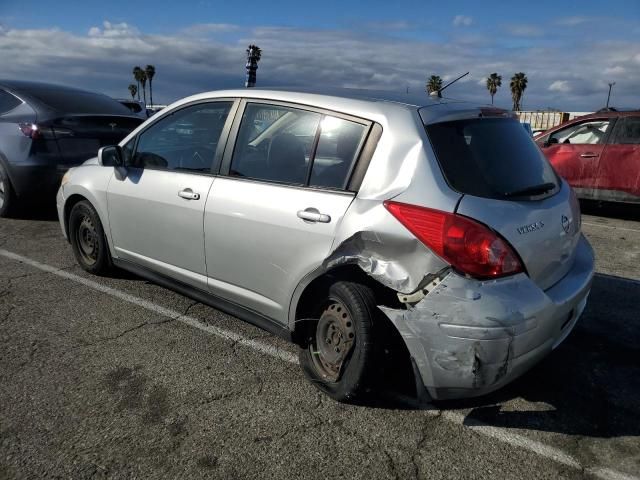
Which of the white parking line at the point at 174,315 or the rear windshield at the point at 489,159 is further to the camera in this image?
the white parking line at the point at 174,315

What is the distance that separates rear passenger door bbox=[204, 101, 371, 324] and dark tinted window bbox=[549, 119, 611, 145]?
6846mm

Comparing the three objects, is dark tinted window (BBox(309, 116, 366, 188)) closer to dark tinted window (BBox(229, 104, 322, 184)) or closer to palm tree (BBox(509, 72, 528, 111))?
dark tinted window (BBox(229, 104, 322, 184))

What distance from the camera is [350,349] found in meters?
2.80

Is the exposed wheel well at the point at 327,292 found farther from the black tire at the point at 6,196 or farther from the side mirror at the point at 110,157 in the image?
the black tire at the point at 6,196

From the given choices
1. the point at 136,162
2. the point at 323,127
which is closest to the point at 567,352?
the point at 323,127

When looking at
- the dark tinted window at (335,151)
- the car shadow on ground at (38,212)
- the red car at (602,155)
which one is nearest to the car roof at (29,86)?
the car shadow on ground at (38,212)

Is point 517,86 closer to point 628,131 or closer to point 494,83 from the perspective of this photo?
point 494,83

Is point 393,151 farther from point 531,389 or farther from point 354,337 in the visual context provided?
point 531,389

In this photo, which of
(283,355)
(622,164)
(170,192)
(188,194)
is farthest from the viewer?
(622,164)

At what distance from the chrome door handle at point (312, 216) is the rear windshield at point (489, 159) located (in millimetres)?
648

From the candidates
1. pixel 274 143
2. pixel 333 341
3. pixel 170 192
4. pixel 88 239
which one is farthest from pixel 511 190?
pixel 88 239

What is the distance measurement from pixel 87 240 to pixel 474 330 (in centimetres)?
368

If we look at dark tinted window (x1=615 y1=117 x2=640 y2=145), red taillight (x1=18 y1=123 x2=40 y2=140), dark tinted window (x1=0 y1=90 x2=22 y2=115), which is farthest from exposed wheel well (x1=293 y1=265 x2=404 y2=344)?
dark tinted window (x1=615 y1=117 x2=640 y2=145)

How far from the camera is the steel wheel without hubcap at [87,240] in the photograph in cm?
465
